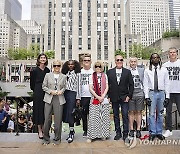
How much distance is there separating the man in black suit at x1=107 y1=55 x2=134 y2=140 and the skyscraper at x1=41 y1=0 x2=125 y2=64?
62.9 m

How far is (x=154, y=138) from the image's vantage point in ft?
18.5

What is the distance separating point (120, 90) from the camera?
570 centimetres

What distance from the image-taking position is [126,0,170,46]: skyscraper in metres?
158

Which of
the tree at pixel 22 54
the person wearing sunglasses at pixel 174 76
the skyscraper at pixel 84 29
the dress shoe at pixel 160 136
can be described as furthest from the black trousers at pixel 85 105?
the tree at pixel 22 54

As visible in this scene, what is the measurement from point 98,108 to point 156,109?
4.72ft

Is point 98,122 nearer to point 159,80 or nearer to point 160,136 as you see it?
point 160,136

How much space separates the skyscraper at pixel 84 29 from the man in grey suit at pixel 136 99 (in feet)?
206

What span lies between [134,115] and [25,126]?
6001 mm

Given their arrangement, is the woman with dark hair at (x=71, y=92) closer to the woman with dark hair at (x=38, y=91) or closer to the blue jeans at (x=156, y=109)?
the woman with dark hair at (x=38, y=91)

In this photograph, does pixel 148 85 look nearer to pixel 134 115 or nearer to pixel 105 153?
pixel 134 115

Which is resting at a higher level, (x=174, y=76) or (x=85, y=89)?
(x=174, y=76)

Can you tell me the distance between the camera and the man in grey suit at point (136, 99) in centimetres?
578

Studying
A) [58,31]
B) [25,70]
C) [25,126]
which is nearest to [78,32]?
[58,31]

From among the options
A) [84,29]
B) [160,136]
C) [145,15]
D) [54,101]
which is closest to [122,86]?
[160,136]
